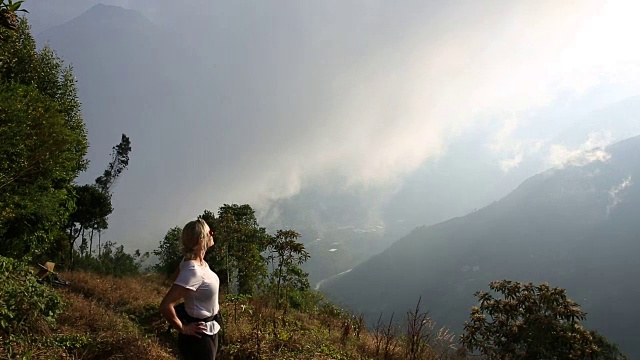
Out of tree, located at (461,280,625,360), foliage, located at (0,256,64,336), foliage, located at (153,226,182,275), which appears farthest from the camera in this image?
foliage, located at (153,226,182,275)

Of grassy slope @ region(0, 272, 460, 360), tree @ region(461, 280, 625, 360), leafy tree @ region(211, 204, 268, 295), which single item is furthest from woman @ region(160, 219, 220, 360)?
tree @ region(461, 280, 625, 360)

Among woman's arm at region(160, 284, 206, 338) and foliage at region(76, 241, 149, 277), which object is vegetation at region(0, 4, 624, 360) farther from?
foliage at region(76, 241, 149, 277)

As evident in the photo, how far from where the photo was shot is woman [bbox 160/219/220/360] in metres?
3.14

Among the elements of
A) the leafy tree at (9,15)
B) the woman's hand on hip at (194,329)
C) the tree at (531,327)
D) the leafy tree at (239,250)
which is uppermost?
the leafy tree at (9,15)

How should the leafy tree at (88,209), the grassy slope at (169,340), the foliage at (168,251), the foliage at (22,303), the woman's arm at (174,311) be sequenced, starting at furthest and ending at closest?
1. the foliage at (168,251)
2. the leafy tree at (88,209)
3. the grassy slope at (169,340)
4. the foliage at (22,303)
5. the woman's arm at (174,311)

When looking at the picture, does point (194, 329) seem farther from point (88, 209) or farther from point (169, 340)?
point (88, 209)

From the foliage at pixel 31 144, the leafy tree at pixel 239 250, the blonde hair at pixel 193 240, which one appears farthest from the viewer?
the leafy tree at pixel 239 250

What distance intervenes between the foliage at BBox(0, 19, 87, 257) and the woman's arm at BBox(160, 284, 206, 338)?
10639 mm

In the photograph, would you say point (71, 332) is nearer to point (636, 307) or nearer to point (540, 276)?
point (636, 307)

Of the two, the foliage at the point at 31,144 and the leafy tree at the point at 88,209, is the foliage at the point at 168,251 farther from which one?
the foliage at the point at 31,144

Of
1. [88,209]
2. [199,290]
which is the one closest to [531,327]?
[199,290]

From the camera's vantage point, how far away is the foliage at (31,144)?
1169 cm

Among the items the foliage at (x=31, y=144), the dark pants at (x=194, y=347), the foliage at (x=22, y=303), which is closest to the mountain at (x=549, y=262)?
the foliage at (x=31, y=144)

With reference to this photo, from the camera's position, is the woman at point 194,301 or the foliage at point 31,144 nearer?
the woman at point 194,301
